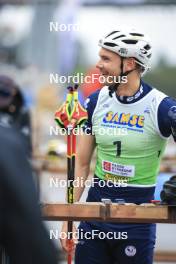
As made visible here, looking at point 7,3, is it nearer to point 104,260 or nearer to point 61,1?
point 61,1

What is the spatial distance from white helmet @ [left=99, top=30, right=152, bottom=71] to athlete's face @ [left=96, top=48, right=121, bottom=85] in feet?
0.10

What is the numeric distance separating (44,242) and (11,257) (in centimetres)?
11

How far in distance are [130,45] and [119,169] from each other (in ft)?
2.47

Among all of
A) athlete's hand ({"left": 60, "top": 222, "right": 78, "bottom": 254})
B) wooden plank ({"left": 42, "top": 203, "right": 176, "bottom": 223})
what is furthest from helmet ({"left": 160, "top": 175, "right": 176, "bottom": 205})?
athlete's hand ({"left": 60, "top": 222, "right": 78, "bottom": 254})

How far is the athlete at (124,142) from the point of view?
484 centimetres

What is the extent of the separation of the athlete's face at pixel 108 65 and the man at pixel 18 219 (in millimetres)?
2377

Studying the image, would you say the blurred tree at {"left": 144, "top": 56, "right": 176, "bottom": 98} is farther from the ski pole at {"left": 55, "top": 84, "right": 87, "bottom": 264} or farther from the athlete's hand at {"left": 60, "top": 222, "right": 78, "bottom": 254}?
the ski pole at {"left": 55, "top": 84, "right": 87, "bottom": 264}

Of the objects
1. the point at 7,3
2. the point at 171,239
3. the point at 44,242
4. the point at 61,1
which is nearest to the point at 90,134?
the point at 44,242

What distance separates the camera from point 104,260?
16.1ft

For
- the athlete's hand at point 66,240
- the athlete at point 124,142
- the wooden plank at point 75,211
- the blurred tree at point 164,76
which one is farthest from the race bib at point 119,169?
the blurred tree at point 164,76

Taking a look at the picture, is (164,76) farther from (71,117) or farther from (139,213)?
(139,213)

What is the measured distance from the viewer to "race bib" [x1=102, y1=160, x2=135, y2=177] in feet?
15.9

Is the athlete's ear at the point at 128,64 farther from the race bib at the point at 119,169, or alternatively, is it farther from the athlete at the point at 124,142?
the race bib at the point at 119,169

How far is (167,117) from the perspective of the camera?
4645 mm
